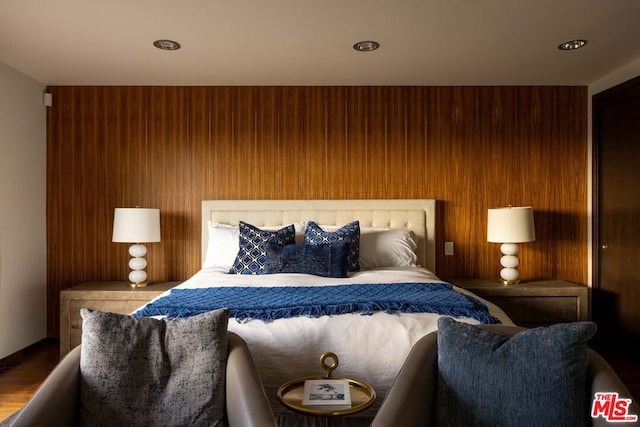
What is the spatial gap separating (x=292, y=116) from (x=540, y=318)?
8.80 feet

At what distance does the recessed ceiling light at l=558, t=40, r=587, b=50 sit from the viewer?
2.95m

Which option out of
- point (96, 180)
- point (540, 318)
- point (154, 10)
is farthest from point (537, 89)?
point (96, 180)

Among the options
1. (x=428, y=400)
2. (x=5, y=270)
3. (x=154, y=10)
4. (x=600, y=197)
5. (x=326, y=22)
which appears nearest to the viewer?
(x=428, y=400)

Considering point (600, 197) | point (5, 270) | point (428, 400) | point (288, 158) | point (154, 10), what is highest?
point (154, 10)

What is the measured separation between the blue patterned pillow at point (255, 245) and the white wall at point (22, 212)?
1.77 m

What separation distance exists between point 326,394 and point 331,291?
0.88 meters

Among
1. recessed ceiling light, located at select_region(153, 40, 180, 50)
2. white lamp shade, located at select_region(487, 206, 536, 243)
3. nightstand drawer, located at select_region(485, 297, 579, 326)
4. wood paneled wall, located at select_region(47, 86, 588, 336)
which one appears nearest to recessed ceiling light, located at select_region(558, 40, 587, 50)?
wood paneled wall, located at select_region(47, 86, 588, 336)

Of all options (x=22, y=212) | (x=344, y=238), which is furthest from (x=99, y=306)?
(x=344, y=238)

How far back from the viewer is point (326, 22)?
264 centimetres

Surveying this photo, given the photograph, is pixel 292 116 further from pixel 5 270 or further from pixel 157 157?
pixel 5 270

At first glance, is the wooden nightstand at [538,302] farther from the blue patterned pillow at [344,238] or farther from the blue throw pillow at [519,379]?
the blue throw pillow at [519,379]

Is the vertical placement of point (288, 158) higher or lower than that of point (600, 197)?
higher

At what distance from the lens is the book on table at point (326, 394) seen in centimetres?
153

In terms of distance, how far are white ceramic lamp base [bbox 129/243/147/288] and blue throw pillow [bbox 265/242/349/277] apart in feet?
3.99
